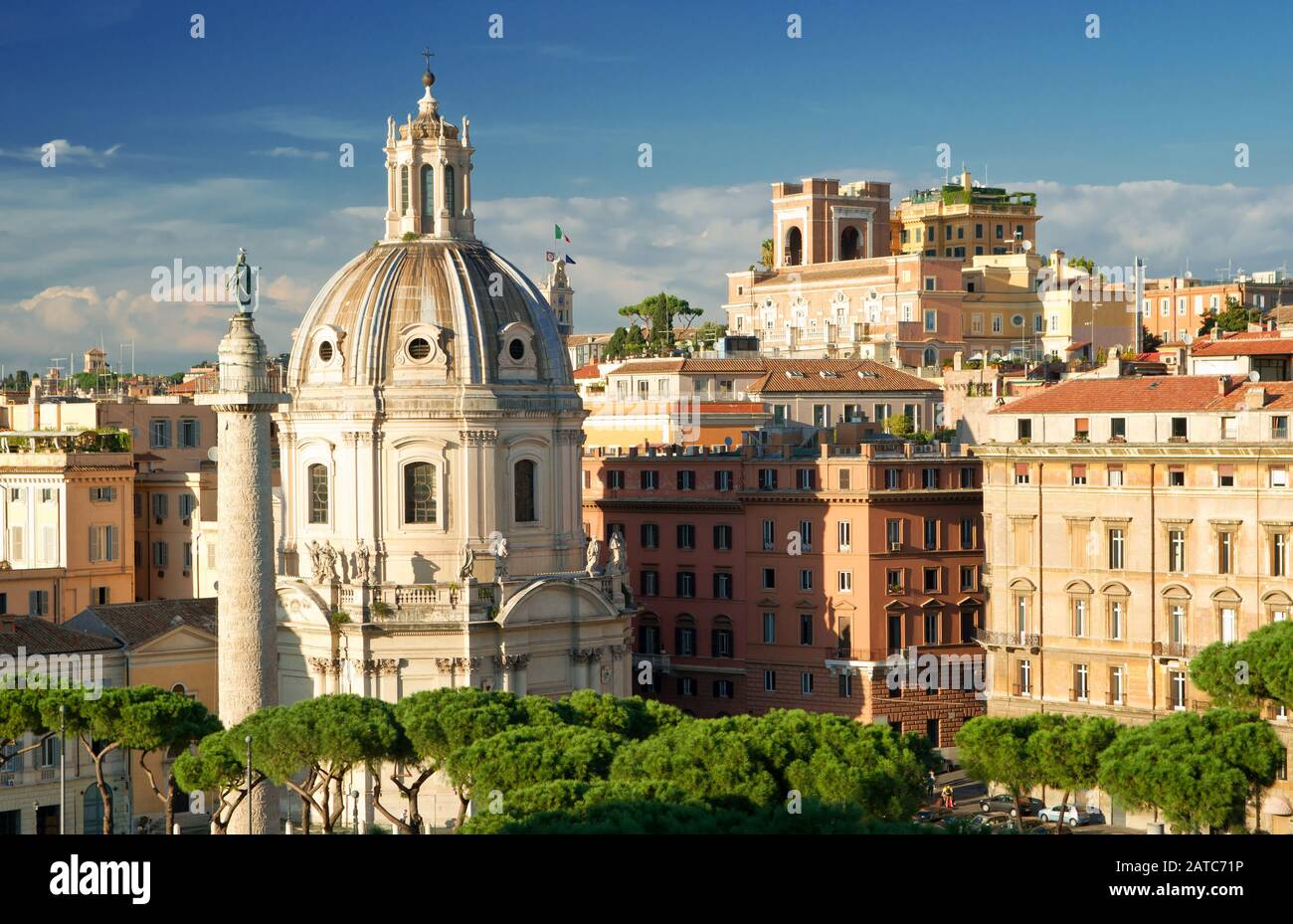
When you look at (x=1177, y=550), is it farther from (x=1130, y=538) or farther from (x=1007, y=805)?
(x=1007, y=805)

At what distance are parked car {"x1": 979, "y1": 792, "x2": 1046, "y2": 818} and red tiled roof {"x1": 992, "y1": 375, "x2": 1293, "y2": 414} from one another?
13.7m

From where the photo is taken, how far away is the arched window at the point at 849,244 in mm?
156125

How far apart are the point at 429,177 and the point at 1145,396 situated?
2660 centimetres

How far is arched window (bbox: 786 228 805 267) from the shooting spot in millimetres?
156250

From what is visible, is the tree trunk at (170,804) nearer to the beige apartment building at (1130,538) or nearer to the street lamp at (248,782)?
the street lamp at (248,782)

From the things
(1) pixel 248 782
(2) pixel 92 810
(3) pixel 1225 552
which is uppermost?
(3) pixel 1225 552

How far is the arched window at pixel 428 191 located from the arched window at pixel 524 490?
389 inches

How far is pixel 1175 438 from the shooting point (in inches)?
3319

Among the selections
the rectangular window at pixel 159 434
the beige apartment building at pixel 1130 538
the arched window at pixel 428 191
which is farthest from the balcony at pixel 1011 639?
the rectangular window at pixel 159 434

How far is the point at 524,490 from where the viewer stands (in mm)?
89188

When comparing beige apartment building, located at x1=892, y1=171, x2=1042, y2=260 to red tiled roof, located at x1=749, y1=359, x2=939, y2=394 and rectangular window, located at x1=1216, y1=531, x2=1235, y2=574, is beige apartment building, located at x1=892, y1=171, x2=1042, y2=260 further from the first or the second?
rectangular window, located at x1=1216, y1=531, x2=1235, y2=574

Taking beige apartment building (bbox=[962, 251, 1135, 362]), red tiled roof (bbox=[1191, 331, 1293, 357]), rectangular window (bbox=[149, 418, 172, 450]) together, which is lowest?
rectangular window (bbox=[149, 418, 172, 450])

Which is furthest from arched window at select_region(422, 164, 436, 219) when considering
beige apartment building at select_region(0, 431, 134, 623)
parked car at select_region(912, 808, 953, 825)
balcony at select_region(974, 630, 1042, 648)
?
parked car at select_region(912, 808, 953, 825)

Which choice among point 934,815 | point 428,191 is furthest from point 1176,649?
point 428,191
